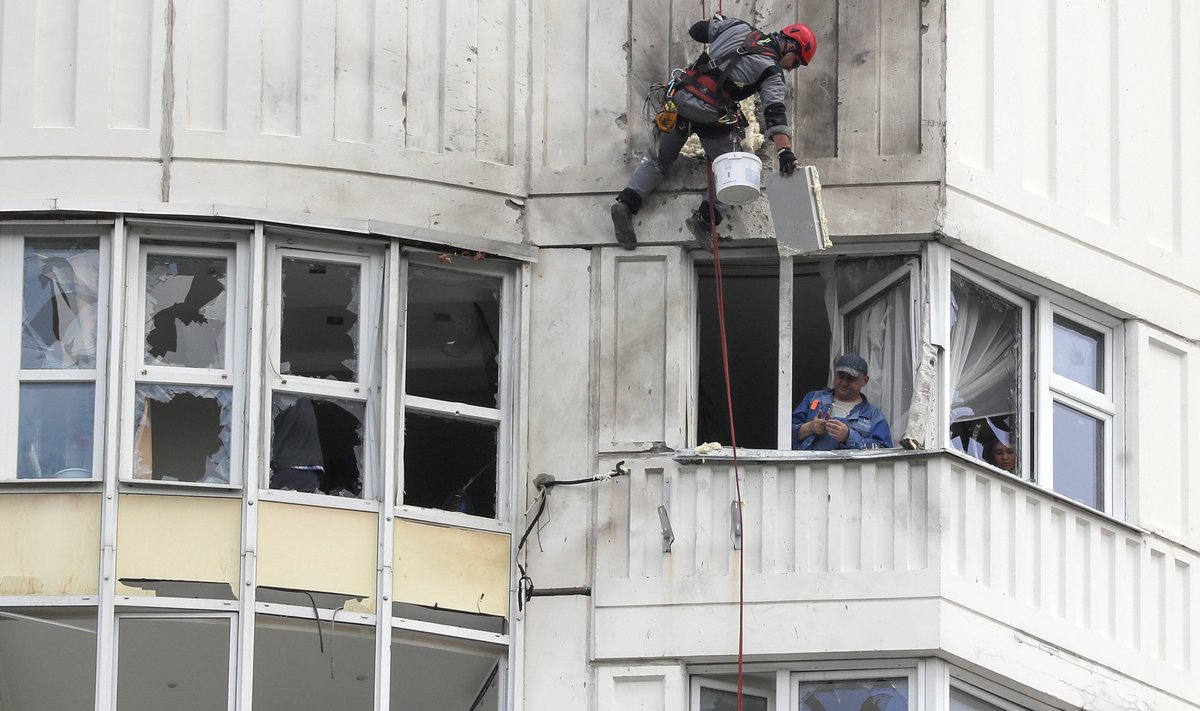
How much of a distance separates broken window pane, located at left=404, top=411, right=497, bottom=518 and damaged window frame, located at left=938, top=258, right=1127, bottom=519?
11.2 feet

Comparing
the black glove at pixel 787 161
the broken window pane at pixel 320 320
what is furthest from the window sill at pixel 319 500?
the black glove at pixel 787 161

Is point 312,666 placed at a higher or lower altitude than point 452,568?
lower

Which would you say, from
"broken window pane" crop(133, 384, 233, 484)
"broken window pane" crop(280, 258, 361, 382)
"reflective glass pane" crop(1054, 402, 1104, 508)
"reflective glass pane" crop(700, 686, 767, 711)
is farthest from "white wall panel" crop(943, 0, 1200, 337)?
"broken window pane" crop(133, 384, 233, 484)

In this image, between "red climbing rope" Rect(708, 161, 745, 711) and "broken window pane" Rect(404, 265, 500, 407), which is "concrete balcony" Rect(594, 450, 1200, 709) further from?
"broken window pane" Rect(404, 265, 500, 407)

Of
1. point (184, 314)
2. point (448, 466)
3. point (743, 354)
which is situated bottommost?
point (448, 466)

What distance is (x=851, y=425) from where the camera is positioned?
18.4 m

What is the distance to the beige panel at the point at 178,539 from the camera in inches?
685

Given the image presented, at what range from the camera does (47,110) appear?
18203mm

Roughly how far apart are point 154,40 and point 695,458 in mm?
4743

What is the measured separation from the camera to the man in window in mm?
18344

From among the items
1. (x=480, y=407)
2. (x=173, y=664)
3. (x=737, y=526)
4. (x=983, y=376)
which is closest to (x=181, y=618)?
(x=173, y=664)

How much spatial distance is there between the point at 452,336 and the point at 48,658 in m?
3.56

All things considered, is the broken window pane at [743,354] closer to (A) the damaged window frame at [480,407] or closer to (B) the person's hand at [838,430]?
(B) the person's hand at [838,430]

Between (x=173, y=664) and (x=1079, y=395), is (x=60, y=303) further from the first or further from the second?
(x=1079, y=395)
